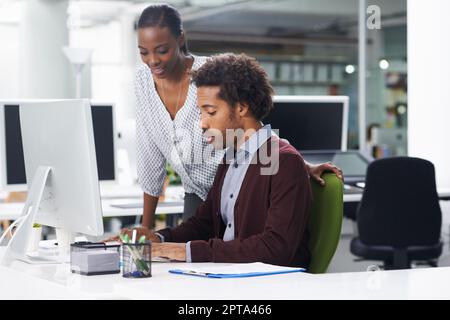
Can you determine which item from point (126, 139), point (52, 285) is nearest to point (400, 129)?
point (126, 139)

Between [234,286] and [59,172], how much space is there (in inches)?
31.6

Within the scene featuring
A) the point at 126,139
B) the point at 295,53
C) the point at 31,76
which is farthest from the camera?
the point at 295,53

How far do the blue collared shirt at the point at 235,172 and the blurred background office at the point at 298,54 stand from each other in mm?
2126

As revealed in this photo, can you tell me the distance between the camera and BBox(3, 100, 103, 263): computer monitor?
2.56 metres

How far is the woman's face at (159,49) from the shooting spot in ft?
12.5

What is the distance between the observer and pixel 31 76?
8.55 metres

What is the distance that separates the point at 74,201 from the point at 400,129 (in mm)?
8702

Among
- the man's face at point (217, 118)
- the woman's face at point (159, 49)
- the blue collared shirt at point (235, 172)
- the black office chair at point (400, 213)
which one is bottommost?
the black office chair at point (400, 213)

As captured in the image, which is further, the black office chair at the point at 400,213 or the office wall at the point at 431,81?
the office wall at the point at 431,81

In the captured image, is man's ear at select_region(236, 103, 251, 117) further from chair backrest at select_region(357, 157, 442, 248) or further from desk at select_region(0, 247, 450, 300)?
chair backrest at select_region(357, 157, 442, 248)

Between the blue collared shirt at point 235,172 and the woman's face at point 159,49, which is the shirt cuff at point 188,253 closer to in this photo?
the blue collared shirt at point 235,172

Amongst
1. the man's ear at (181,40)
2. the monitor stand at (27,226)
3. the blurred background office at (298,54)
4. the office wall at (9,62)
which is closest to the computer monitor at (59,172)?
the monitor stand at (27,226)

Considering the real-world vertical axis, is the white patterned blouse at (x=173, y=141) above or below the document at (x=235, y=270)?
above
